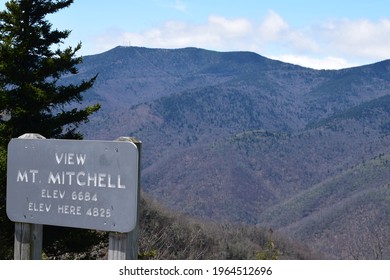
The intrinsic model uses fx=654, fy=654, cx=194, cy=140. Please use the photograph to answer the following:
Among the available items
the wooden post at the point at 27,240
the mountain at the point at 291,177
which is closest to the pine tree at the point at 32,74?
the wooden post at the point at 27,240

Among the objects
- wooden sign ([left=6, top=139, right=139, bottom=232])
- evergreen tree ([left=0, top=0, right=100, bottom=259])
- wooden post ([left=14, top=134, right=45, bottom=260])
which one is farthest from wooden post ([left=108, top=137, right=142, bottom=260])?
evergreen tree ([left=0, top=0, right=100, bottom=259])

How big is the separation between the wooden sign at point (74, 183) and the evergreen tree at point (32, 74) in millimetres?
7422

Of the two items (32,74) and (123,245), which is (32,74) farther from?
(123,245)

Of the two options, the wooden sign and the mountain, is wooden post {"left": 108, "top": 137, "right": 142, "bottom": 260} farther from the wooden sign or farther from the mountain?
the mountain

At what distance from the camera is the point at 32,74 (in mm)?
13438

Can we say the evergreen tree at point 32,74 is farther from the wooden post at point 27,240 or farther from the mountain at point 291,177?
the mountain at point 291,177

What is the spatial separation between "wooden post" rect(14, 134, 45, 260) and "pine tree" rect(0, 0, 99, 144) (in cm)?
740

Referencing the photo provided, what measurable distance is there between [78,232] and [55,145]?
26.2 ft

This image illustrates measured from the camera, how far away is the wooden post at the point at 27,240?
546cm

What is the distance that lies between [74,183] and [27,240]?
0.76 m

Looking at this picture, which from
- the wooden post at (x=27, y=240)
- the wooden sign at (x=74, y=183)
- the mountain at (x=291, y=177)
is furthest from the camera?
the mountain at (x=291, y=177)
